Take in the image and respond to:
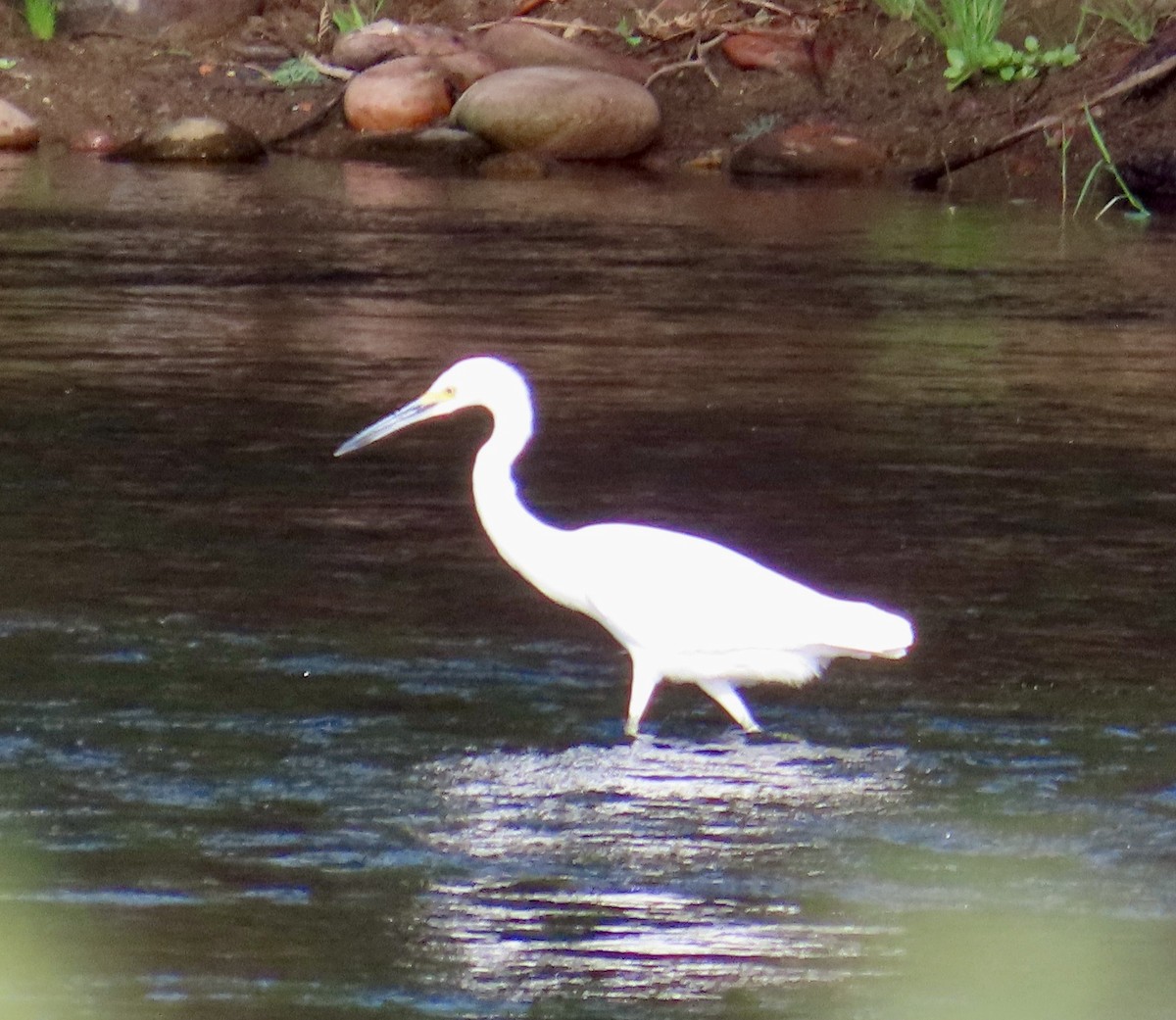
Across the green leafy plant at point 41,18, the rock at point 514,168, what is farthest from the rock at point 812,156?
the green leafy plant at point 41,18

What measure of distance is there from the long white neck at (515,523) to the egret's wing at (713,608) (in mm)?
100

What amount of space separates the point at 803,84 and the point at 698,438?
10.9m

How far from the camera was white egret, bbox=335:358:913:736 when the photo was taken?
18.1 ft

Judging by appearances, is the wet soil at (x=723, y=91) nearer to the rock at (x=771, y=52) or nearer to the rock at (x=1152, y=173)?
the rock at (x=771, y=52)

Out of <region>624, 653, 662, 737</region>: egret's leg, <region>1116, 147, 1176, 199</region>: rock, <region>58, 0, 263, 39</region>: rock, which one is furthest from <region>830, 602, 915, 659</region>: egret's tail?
<region>58, 0, 263, 39</region>: rock

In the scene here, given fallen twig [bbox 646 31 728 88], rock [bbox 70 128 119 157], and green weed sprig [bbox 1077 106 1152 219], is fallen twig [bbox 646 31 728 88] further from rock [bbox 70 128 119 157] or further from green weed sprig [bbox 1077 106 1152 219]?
rock [bbox 70 128 119 157]

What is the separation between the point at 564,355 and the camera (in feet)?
34.1

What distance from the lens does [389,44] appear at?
770 inches

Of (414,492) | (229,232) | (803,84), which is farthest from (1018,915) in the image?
(803,84)

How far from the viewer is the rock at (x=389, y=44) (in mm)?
19531

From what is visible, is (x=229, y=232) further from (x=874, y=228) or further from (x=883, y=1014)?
(x=883, y=1014)

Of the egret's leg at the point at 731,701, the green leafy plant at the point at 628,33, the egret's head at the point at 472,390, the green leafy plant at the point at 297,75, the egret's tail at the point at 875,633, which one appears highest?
the green leafy plant at the point at 628,33

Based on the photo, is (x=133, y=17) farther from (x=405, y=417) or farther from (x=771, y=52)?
(x=405, y=417)

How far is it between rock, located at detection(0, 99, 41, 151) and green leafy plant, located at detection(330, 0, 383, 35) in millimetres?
3037
